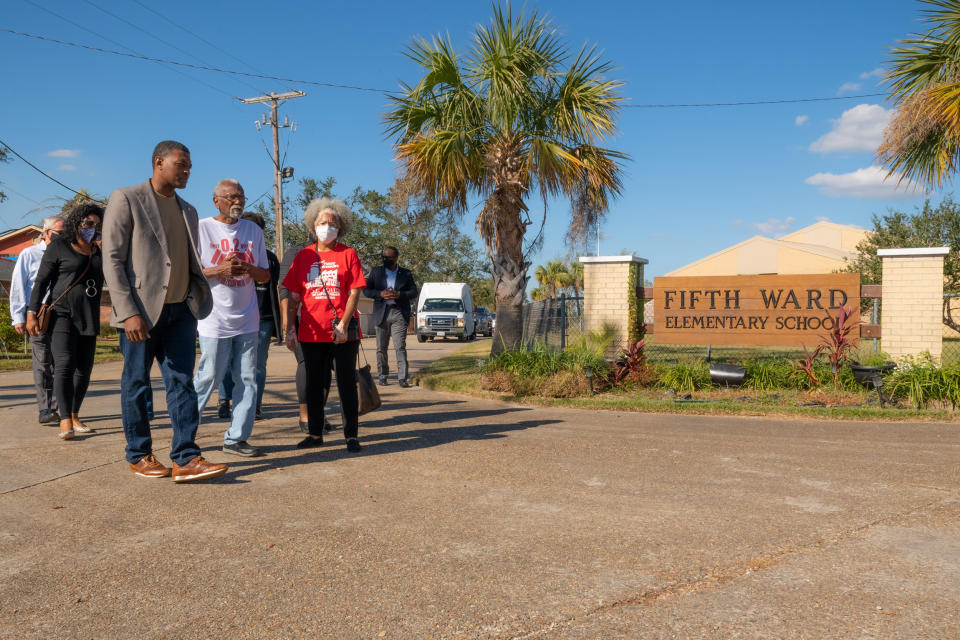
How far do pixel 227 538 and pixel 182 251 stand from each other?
6.59ft

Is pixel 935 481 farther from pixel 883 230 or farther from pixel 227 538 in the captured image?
pixel 883 230

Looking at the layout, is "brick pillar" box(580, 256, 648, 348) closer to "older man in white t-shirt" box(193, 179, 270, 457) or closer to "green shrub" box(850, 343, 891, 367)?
"green shrub" box(850, 343, 891, 367)

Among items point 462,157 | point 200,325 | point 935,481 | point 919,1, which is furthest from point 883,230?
point 200,325

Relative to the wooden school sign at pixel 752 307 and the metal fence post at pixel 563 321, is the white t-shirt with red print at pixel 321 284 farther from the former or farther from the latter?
the wooden school sign at pixel 752 307

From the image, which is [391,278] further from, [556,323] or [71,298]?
[71,298]

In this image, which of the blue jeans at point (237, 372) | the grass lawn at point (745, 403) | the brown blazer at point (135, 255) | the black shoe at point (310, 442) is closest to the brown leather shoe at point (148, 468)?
the blue jeans at point (237, 372)

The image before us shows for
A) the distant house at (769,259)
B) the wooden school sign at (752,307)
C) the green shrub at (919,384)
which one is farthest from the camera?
the distant house at (769,259)

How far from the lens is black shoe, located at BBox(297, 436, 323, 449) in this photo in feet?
18.2

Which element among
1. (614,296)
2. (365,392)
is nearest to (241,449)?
(365,392)

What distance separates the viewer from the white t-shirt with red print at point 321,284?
17.7 feet

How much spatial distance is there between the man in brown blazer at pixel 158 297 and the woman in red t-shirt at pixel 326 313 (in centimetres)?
91

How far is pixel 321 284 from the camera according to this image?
17.7ft

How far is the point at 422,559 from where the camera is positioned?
3176 mm

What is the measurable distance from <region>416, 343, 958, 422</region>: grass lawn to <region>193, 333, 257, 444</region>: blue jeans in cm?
418
